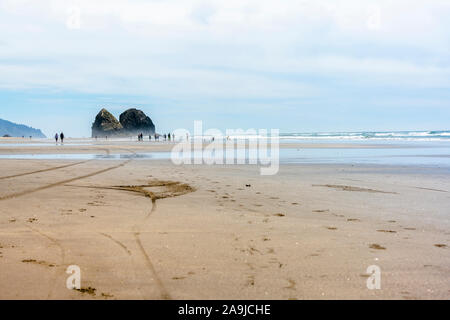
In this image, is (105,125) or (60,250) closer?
(60,250)

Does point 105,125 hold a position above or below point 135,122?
below

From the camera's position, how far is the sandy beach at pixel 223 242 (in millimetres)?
4574

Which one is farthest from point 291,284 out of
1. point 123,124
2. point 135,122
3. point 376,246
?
point 123,124

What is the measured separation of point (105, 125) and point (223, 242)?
150 meters

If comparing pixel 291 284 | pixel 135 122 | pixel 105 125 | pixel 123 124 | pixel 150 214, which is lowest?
pixel 291 284

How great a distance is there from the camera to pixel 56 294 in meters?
4.36

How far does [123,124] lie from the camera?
157m

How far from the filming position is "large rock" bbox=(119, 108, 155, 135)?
6107 inches

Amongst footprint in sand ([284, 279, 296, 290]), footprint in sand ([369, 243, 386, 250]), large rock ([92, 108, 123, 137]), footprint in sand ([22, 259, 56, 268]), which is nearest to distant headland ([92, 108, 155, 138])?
large rock ([92, 108, 123, 137])

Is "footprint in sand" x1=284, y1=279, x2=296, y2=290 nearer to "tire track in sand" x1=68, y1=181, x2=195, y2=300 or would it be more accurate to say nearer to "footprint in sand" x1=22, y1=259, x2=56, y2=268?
"tire track in sand" x1=68, y1=181, x2=195, y2=300

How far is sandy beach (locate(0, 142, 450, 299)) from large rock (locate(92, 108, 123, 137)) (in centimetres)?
14191

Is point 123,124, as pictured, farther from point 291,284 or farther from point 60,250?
point 291,284

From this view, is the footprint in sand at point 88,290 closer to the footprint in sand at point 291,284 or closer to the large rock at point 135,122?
the footprint in sand at point 291,284
